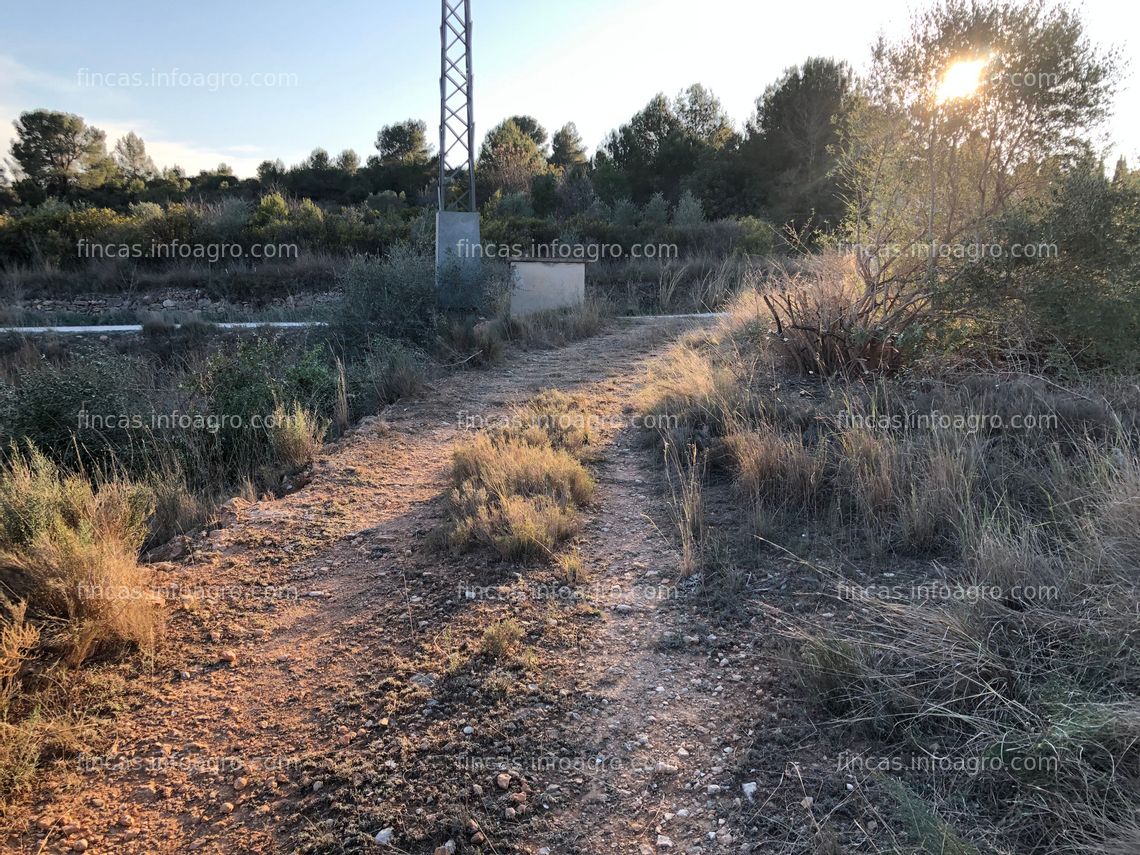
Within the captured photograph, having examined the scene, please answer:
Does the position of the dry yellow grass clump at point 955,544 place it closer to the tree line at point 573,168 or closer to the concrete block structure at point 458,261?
the concrete block structure at point 458,261

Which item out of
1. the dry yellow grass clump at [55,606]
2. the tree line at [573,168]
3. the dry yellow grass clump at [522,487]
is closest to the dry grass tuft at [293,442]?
the dry yellow grass clump at [522,487]

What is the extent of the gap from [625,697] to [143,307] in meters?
19.9

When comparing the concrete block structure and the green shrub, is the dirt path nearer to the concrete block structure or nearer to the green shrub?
the green shrub

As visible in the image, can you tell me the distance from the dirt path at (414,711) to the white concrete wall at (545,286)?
10103 millimetres

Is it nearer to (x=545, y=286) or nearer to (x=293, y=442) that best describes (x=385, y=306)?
(x=545, y=286)

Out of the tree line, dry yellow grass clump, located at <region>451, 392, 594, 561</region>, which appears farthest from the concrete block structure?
the tree line

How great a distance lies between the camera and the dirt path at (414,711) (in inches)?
86.4

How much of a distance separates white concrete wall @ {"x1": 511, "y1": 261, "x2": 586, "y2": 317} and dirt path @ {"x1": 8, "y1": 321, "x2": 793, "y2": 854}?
10103 millimetres

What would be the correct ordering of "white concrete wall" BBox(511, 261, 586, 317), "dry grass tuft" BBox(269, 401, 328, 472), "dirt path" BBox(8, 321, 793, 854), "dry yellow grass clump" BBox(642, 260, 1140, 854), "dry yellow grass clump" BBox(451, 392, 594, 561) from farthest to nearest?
1. "white concrete wall" BBox(511, 261, 586, 317)
2. "dry grass tuft" BBox(269, 401, 328, 472)
3. "dry yellow grass clump" BBox(451, 392, 594, 561)
4. "dirt path" BBox(8, 321, 793, 854)
5. "dry yellow grass clump" BBox(642, 260, 1140, 854)

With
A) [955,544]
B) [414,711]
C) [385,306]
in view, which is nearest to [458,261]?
[385,306]

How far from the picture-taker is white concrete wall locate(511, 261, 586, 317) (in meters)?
14.0

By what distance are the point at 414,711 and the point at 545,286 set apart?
1245 cm

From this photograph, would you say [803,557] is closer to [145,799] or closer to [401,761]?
[401,761]

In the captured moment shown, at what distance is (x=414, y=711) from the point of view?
2.71 m
